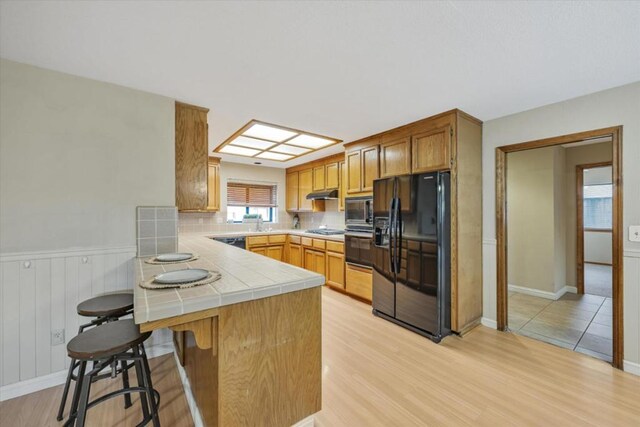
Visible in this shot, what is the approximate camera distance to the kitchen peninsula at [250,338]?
118cm

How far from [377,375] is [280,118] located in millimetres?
2585

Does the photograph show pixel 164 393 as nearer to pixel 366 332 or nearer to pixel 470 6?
pixel 366 332

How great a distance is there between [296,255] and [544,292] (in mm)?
3883

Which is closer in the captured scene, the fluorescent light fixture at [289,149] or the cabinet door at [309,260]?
the fluorescent light fixture at [289,149]

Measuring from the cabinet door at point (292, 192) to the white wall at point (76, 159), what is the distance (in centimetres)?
336

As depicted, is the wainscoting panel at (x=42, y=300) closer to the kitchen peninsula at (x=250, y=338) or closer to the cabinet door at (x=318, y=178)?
the kitchen peninsula at (x=250, y=338)

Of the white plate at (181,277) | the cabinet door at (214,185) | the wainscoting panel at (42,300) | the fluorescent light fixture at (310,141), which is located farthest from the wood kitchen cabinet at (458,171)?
the cabinet door at (214,185)

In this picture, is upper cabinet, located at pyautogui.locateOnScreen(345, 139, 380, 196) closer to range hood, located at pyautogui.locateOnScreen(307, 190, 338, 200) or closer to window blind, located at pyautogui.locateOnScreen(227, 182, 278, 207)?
range hood, located at pyautogui.locateOnScreen(307, 190, 338, 200)

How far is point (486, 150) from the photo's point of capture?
301cm

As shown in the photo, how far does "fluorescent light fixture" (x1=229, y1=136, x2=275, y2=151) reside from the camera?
3.67 metres

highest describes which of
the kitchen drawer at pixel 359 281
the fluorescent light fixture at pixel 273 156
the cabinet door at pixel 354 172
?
the fluorescent light fixture at pixel 273 156

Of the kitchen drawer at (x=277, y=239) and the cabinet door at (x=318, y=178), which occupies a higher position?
the cabinet door at (x=318, y=178)

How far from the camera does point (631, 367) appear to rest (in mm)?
2100

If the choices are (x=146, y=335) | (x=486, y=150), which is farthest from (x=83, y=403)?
(x=486, y=150)
